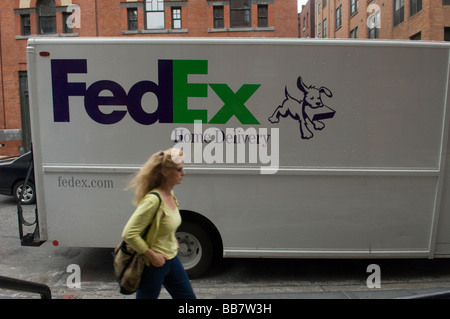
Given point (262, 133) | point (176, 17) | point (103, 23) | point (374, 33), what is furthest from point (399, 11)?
point (262, 133)

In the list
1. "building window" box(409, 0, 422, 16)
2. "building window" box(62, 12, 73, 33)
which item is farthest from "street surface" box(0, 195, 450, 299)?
"building window" box(409, 0, 422, 16)

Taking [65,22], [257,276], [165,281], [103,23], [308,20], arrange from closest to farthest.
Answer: [165,281]
[257,276]
[103,23]
[65,22]
[308,20]

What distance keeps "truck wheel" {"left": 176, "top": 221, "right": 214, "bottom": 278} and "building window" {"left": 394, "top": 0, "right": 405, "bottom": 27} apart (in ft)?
76.7

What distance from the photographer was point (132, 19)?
2033 centimetres

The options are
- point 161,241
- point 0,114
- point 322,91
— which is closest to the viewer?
point 161,241

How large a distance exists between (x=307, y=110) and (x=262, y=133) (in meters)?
0.64

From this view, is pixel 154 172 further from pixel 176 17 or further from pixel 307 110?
pixel 176 17

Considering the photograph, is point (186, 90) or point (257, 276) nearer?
point (186, 90)
